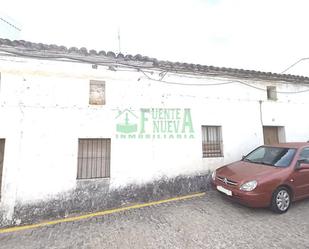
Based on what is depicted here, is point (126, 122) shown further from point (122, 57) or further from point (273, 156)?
point (273, 156)

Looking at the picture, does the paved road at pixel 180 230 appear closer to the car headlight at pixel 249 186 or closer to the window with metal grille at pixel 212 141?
the car headlight at pixel 249 186

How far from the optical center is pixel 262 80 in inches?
283

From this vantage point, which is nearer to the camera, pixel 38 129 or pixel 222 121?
pixel 38 129

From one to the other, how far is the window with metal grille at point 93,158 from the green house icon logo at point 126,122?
0.50 meters

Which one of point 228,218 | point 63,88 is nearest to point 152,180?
point 228,218

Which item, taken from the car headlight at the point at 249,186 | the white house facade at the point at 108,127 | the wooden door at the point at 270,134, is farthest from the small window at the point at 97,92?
the wooden door at the point at 270,134

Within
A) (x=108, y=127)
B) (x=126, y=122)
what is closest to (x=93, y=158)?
(x=108, y=127)

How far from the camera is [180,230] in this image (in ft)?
12.0

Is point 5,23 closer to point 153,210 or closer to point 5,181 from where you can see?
point 5,181

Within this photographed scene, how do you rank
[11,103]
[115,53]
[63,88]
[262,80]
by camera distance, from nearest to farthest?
[11,103]
[63,88]
[115,53]
[262,80]

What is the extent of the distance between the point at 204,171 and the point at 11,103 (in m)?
5.69

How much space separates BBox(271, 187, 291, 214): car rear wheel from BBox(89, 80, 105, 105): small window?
4863 millimetres

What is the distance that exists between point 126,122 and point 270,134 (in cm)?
580

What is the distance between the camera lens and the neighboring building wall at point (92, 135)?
14.5 feet
